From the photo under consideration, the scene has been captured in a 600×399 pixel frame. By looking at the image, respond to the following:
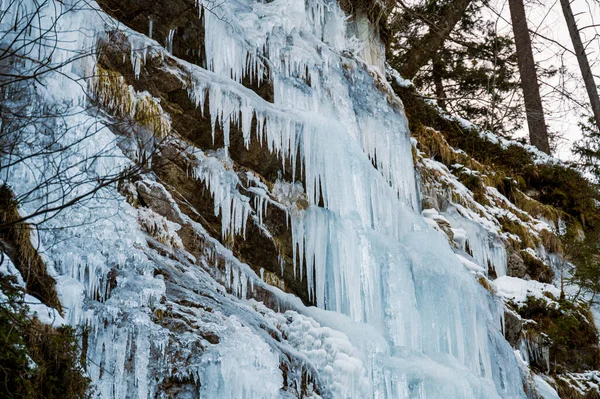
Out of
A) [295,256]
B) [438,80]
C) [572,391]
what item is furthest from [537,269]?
[438,80]

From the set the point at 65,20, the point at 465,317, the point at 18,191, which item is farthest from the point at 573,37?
the point at 18,191

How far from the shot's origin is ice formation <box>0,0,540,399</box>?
4688 mm

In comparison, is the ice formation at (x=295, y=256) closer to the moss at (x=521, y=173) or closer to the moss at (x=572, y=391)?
the moss at (x=572, y=391)

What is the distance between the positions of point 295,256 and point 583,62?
12.2 ft

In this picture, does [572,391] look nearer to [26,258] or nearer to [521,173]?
[521,173]

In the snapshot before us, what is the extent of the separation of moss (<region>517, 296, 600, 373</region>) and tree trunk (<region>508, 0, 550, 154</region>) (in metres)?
5.58

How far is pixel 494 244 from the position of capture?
10133mm

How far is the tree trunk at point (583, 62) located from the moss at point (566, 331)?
11.5 ft

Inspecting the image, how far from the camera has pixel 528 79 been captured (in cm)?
1481

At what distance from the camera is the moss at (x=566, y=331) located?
368 inches

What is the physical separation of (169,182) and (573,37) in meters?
4.56

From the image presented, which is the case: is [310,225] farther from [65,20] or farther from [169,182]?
[65,20]

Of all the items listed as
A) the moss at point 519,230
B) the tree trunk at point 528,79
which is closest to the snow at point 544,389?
the moss at point 519,230

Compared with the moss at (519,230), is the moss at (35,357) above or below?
below
